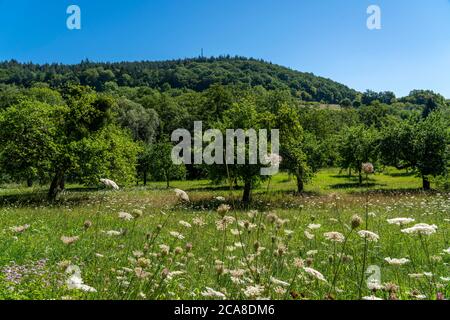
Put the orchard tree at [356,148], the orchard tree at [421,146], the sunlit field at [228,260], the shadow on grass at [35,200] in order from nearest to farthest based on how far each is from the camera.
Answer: the sunlit field at [228,260]
the shadow on grass at [35,200]
the orchard tree at [421,146]
the orchard tree at [356,148]

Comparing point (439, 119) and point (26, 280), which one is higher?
point (439, 119)

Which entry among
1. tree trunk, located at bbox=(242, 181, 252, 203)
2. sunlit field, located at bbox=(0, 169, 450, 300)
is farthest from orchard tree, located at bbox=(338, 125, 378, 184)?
sunlit field, located at bbox=(0, 169, 450, 300)

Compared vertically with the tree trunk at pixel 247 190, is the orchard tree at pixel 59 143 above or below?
above

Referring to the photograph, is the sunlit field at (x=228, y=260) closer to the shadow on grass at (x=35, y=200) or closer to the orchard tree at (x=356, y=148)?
the shadow on grass at (x=35, y=200)

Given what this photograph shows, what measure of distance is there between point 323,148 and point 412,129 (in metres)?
8.97

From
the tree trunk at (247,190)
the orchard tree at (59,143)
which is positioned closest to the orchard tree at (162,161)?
the orchard tree at (59,143)

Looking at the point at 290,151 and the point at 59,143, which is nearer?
the point at 59,143

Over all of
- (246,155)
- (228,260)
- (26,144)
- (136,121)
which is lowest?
(228,260)

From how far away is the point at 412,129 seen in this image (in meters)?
36.4

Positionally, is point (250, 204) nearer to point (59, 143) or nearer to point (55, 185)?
point (59, 143)

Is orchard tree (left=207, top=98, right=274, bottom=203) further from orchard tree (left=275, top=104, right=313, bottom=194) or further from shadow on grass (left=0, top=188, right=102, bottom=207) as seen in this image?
shadow on grass (left=0, top=188, right=102, bottom=207)

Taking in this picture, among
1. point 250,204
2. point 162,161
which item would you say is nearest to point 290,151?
point 250,204
